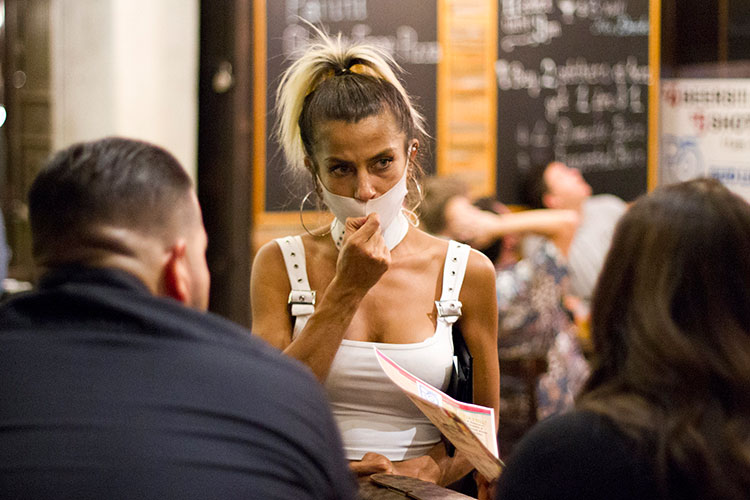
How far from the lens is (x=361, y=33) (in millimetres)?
4629

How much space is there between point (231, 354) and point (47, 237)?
0.32 meters

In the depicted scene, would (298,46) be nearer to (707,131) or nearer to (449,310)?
(707,131)

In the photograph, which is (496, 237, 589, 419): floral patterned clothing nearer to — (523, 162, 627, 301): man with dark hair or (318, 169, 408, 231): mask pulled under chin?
(523, 162, 627, 301): man with dark hair

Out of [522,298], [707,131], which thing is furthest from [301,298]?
[707,131]

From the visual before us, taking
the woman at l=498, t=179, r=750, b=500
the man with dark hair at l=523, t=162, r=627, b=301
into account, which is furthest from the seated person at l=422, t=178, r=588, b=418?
the woman at l=498, t=179, r=750, b=500

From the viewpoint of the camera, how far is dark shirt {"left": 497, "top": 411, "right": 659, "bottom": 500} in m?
1.08

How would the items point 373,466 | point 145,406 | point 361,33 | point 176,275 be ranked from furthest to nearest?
point 361,33 → point 373,466 → point 176,275 → point 145,406

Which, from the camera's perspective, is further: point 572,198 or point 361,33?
point 572,198

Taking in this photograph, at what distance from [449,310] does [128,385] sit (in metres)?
0.89

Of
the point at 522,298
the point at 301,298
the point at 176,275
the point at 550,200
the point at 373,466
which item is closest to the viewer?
the point at 176,275

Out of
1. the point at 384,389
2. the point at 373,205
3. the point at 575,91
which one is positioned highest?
the point at 575,91

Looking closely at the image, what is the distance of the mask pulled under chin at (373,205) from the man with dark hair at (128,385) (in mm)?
672

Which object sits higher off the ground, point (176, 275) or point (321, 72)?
point (321, 72)

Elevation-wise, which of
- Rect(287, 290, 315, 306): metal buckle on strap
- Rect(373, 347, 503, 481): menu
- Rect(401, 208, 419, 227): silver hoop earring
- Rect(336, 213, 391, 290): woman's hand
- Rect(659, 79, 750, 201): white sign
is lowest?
Rect(373, 347, 503, 481): menu
